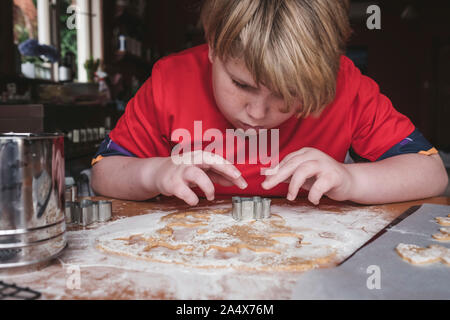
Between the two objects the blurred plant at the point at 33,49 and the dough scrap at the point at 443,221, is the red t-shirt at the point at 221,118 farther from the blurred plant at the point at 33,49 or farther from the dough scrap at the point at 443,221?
the blurred plant at the point at 33,49

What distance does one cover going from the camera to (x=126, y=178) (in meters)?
1.03

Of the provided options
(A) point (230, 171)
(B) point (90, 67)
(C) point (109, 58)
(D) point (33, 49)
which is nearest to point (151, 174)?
(A) point (230, 171)

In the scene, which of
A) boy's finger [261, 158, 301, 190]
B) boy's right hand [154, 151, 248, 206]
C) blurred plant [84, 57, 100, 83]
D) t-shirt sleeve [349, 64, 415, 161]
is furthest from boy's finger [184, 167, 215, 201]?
blurred plant [84, 57, 100, 83]

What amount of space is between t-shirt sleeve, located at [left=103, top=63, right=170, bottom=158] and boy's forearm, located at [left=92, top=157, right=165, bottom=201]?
8 cm

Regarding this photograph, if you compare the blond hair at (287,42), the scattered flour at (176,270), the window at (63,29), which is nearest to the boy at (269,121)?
the blond hair at (287,42)

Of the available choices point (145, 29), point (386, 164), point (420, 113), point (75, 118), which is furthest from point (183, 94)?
point (420, 113)

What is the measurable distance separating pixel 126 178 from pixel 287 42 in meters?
Result: 0.54

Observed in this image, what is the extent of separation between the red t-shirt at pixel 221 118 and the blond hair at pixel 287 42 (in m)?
0.41

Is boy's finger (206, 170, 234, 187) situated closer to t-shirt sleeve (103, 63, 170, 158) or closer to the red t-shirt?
the red t-shirt

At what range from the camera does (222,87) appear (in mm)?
897

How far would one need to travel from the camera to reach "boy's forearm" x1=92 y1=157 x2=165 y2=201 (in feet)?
3.19

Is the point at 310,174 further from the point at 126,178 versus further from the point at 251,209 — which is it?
the point at 126,178

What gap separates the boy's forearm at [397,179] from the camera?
3.17 feet

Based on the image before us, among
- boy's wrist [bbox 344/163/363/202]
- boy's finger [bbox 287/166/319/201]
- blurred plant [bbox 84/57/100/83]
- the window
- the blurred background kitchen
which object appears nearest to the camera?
boy's finger [bbox 287/166/319/201]
